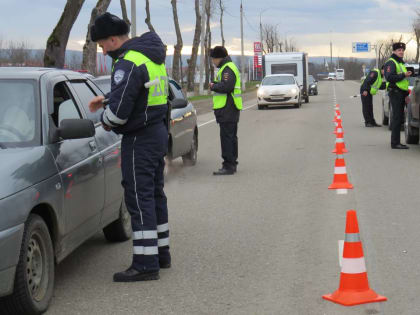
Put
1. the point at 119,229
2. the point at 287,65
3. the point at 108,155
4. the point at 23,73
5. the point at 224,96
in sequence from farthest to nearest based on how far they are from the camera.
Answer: the point at 287,65 → the point at 224,96 → the point at 119,229 → the point at 108,155 → the point at 23,73

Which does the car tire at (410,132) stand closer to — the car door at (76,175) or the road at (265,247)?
the road at (265,247)

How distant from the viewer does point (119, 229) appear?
24.4ft

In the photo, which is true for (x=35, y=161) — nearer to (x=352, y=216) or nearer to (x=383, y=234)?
(x=352, y=216)

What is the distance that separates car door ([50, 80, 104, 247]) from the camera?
223 inches

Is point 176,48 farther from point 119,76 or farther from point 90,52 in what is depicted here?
point 119,76

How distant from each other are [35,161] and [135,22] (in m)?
26.2

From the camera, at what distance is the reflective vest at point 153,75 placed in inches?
232

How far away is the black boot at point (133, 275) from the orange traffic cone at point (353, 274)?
4.61 feet

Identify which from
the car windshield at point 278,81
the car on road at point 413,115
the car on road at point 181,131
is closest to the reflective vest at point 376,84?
the car on road at point 413,115

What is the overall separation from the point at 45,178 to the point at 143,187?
97cm

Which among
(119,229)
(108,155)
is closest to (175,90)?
(119,229)

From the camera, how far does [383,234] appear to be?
766 centimetres

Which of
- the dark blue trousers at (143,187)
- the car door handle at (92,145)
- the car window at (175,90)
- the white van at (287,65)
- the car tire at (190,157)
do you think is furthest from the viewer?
the white van at (287,65)

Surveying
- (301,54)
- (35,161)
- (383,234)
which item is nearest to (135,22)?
(301,54)
